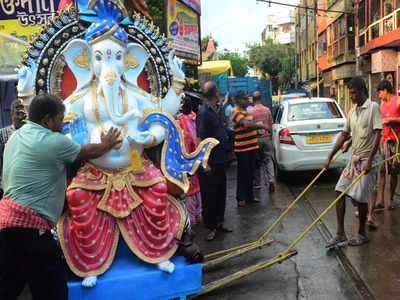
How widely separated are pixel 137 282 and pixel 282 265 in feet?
5.80

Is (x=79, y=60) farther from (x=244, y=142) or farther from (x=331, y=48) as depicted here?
(x=331, y=48)

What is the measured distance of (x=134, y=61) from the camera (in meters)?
4.36

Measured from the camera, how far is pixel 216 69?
18.9 meters

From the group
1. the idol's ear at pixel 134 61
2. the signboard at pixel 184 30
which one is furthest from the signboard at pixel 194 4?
the idol's ear at pixel 134 61

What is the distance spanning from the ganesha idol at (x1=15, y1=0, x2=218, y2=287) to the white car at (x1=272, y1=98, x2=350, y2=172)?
503cm

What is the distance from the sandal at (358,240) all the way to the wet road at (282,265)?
0.30 m

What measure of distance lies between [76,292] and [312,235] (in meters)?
3.31

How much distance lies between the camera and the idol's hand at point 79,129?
4.08 m

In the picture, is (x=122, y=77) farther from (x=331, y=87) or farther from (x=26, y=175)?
(x=331, y=87)

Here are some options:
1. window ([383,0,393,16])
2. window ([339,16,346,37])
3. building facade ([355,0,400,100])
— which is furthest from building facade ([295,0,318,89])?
window ([383,0,393,16])

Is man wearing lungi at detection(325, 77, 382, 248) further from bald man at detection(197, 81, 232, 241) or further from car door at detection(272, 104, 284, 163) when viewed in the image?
car door at detection(272, 104, 284, 163)

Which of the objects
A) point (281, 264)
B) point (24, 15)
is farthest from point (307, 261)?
point (24, 15)

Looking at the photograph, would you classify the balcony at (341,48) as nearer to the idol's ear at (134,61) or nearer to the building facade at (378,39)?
the building facade at (378,39)

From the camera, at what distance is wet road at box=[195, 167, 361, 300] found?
4.28 m
